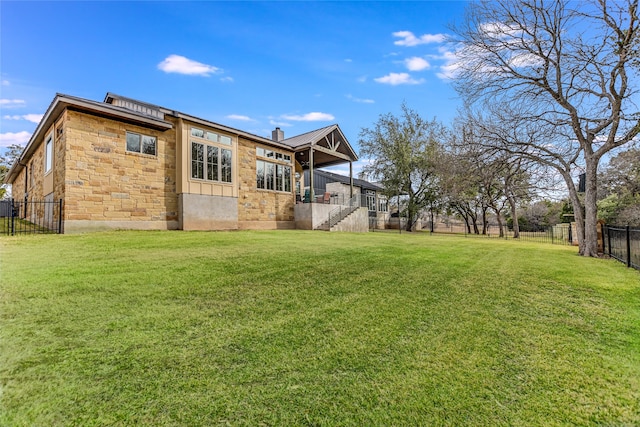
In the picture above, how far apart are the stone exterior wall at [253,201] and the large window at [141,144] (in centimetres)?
407

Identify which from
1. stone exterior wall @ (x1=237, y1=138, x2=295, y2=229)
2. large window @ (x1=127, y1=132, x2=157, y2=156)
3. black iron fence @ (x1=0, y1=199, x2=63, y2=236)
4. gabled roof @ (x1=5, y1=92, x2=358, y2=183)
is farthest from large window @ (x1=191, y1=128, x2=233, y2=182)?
black iron fence @ (x1=0, y1=199, x2=63, y2=236)

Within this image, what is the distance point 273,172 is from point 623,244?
14754 mm

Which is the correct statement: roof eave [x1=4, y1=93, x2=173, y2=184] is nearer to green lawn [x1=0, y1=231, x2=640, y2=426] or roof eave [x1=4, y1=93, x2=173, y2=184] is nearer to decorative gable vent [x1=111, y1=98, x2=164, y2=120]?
decorative gable vent [x1=111, y1=98, x2=164, y2=120]

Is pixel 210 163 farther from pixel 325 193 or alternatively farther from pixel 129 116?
pixel 325 193

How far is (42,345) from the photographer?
2449mm

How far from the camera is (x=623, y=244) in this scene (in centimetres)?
850

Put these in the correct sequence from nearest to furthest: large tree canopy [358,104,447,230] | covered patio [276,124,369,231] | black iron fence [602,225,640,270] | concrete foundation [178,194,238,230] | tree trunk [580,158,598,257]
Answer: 1. black iron fence [602,225,640,270]
2. tree trunk [580,158,598,257]
3. concrete foundation [178,194,238,230]
4. covered patio [276,124,369,231]
5. large tree canopy [358,104,447,230]

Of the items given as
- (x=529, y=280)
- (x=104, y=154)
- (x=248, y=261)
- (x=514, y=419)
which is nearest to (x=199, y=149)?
(x=104, y=154)

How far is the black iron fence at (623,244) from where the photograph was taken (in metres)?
7.46

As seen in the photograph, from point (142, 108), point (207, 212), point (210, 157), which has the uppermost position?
point (142, 108)

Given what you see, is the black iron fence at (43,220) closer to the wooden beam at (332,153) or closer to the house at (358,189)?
the wooden beam at (332,153)

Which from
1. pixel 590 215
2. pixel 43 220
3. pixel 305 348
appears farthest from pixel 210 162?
pixel 590 215

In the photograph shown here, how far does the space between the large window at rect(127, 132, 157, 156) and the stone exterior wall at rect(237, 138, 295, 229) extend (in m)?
4.07

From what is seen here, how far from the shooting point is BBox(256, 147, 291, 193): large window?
16014 mm
